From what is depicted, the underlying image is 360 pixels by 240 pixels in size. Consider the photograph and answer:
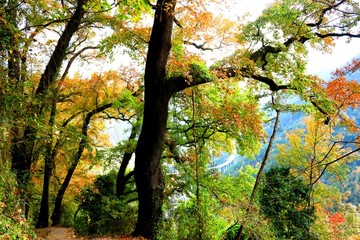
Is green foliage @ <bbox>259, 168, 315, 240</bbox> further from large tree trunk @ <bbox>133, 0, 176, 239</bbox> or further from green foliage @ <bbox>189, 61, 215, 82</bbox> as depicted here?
green foliage @ <bbox>189, 61, 215, 82</bbox>

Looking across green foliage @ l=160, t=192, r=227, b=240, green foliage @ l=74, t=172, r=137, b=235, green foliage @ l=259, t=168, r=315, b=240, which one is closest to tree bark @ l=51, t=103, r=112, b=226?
green foliage @ l=74, t=172, r=137, b=235

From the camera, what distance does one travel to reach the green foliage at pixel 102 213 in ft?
33.8

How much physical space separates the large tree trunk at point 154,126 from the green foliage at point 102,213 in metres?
2.82

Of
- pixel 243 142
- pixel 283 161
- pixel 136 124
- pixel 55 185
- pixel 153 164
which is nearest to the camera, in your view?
pixel 153 164

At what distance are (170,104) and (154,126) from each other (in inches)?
85.0

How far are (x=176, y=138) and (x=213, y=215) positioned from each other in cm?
279

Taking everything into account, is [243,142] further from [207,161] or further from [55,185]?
[55,185]

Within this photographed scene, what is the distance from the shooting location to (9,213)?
4.22 metres

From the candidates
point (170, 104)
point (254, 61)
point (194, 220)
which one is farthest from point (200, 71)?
point (194, 220)

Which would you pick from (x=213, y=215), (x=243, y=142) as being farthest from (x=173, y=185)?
(x=243, y=142)

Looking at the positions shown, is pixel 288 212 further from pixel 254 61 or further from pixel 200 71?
pixel 200 71

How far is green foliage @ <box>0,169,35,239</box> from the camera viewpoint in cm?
366

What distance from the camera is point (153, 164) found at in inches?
289

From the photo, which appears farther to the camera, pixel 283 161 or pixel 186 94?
pixel 283 161
